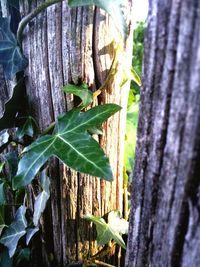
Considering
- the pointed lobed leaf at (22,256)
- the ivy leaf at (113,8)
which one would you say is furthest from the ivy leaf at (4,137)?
the ivy leaf at (113,8)

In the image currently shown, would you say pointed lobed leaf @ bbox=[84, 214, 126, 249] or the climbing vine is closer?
the climbing vine

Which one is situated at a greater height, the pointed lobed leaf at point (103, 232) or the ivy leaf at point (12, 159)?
the ivy leaf at point (12, 159)

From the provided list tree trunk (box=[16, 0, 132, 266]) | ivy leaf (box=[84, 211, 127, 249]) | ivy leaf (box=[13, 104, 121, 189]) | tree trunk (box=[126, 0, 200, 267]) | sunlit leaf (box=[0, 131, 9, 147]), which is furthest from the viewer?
sunlit leaf (box=[0, 131, 9, 147])

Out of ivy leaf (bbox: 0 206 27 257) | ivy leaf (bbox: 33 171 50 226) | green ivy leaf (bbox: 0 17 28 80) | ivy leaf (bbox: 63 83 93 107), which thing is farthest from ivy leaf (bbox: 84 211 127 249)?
green ivy leaf (bbox: 0 17 28 80)

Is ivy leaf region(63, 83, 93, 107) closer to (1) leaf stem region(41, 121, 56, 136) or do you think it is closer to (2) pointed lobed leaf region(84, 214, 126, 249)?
(1) leaf stem region(41, 121, 56, 136)

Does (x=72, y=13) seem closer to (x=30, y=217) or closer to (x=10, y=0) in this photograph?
(x=10, y=0)

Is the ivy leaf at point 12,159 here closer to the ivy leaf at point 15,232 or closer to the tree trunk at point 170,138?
the ivy leaf at point 15,232
